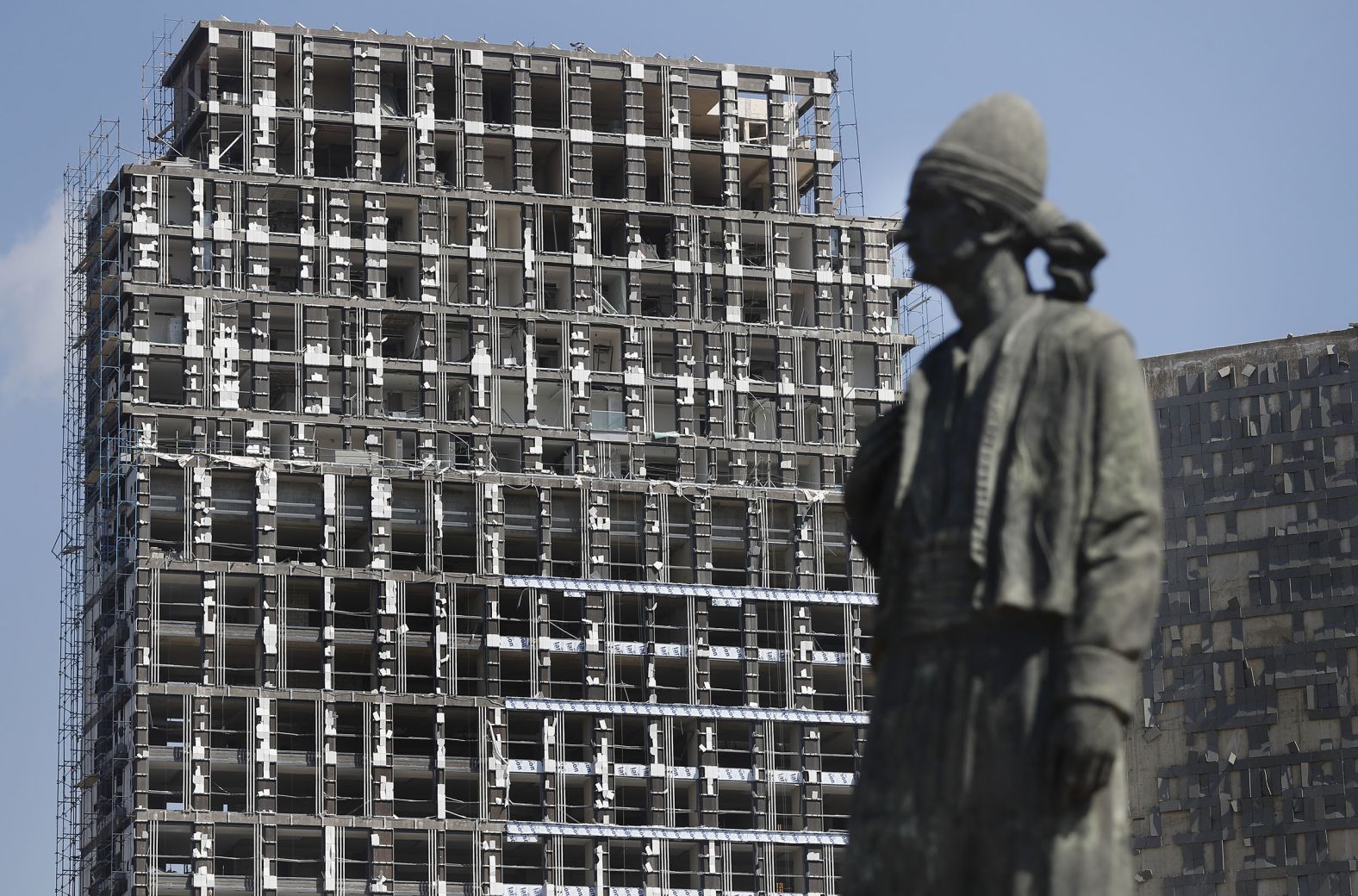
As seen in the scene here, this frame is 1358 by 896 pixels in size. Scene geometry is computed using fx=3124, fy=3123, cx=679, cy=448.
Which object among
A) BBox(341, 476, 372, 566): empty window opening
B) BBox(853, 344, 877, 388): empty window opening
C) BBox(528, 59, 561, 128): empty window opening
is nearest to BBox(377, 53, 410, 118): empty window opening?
BBox(528, 59, 561, 128): empty window opening

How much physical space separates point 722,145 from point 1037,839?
453 feet

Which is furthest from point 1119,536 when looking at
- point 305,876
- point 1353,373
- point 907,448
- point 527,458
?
point 1353,373

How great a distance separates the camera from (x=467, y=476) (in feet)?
472

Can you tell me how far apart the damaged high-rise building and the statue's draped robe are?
385 feet

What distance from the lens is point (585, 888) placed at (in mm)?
139125

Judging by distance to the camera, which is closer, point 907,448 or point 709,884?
point 907,448

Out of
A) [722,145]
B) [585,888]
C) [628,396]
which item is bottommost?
[585,888]

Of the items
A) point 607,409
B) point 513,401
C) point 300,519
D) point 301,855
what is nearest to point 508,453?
point 513,401

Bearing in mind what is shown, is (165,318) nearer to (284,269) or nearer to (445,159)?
(284,269)

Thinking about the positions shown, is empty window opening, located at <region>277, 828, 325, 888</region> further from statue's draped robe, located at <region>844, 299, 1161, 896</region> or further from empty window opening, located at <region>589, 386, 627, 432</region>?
statue's draped robe, located at <region>844, 299, 1161, 896</region>

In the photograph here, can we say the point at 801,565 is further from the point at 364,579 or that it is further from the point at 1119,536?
the point at 1119,536

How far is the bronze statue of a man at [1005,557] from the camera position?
1633 cm

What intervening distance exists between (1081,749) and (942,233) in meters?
3.14

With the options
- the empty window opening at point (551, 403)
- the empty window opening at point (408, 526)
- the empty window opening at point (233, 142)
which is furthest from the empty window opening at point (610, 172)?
the empty window opening at point (408, 526)
